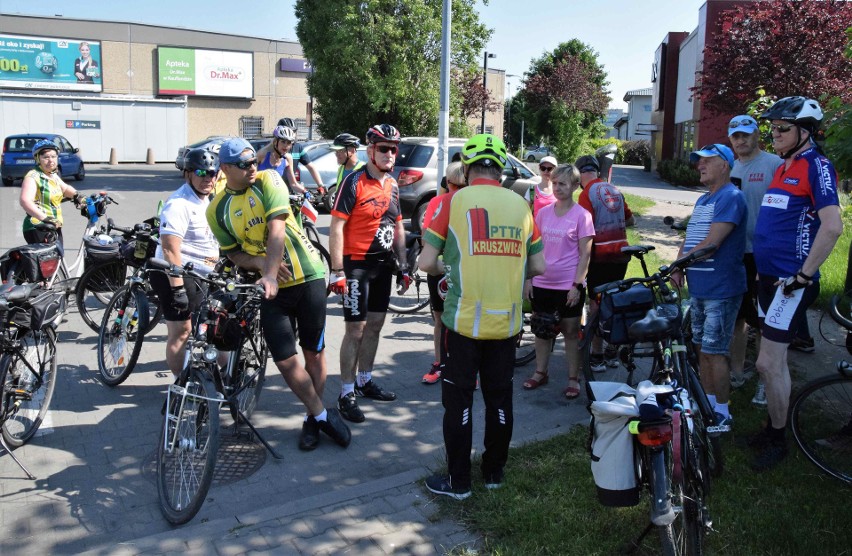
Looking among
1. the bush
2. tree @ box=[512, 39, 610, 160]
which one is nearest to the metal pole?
the bush

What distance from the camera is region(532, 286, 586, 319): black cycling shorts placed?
237 inches

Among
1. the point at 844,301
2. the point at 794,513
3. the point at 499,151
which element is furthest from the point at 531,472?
the point at 844,301

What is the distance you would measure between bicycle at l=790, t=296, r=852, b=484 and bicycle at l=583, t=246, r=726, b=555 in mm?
918

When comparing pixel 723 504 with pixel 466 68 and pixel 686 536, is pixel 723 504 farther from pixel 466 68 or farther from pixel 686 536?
pixel 466 68

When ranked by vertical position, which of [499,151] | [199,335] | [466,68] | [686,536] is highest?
[466,68]

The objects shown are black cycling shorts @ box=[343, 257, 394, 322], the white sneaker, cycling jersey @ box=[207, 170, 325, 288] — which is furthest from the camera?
the white sneaker

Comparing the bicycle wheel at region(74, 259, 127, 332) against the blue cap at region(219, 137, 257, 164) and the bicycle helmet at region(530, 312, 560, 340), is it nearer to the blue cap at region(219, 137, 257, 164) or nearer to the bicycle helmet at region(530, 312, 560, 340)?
the blue cap at region(219, 137, 257, 164)

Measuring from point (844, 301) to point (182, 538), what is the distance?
4.53 m

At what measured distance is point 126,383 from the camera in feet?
20.3

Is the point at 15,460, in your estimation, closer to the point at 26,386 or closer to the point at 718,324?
the point at 26,386

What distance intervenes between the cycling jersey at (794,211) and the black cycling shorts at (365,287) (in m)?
2.68

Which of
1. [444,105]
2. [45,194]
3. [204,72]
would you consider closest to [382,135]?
[45,194]

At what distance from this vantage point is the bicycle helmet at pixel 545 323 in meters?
5.98

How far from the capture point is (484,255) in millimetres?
3957
